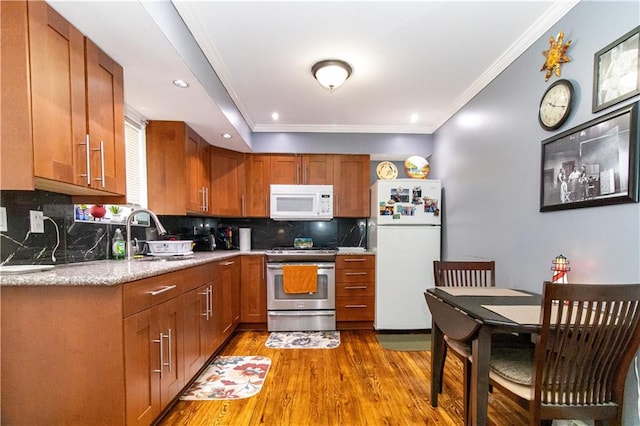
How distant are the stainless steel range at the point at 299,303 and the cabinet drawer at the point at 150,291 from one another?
1.53 meters

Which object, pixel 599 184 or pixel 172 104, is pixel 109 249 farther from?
pixel 599 184

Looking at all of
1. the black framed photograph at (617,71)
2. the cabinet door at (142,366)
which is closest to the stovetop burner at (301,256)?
the cabinet door at (142,366)

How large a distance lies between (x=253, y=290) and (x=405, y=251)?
1845 millimetres

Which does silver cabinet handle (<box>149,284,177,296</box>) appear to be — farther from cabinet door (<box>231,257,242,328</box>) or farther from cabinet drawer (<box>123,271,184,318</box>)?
cabinet door (<box>231,257,242,328</box>)

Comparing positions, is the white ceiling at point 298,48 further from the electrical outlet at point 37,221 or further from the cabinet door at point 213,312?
the cabinet door at point 213,312

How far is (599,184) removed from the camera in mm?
1496

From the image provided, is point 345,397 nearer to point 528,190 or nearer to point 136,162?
point 528,190

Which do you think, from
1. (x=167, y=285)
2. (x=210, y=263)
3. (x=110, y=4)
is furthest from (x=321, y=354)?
(x=110, y=4)

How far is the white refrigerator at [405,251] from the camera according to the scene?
11.1ft

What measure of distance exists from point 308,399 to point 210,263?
1.33 m

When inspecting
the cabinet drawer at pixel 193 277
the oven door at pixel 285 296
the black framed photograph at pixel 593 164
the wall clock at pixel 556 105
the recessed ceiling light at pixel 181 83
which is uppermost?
the recessed ceiling light at pixel 181 83

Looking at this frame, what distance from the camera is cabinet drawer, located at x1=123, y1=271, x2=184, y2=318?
1.44 meters

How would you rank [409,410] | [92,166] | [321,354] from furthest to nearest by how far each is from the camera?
1. [321,354]
2. [409,410]
3. [92,166]

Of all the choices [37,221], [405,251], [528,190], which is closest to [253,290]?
[405,251]
